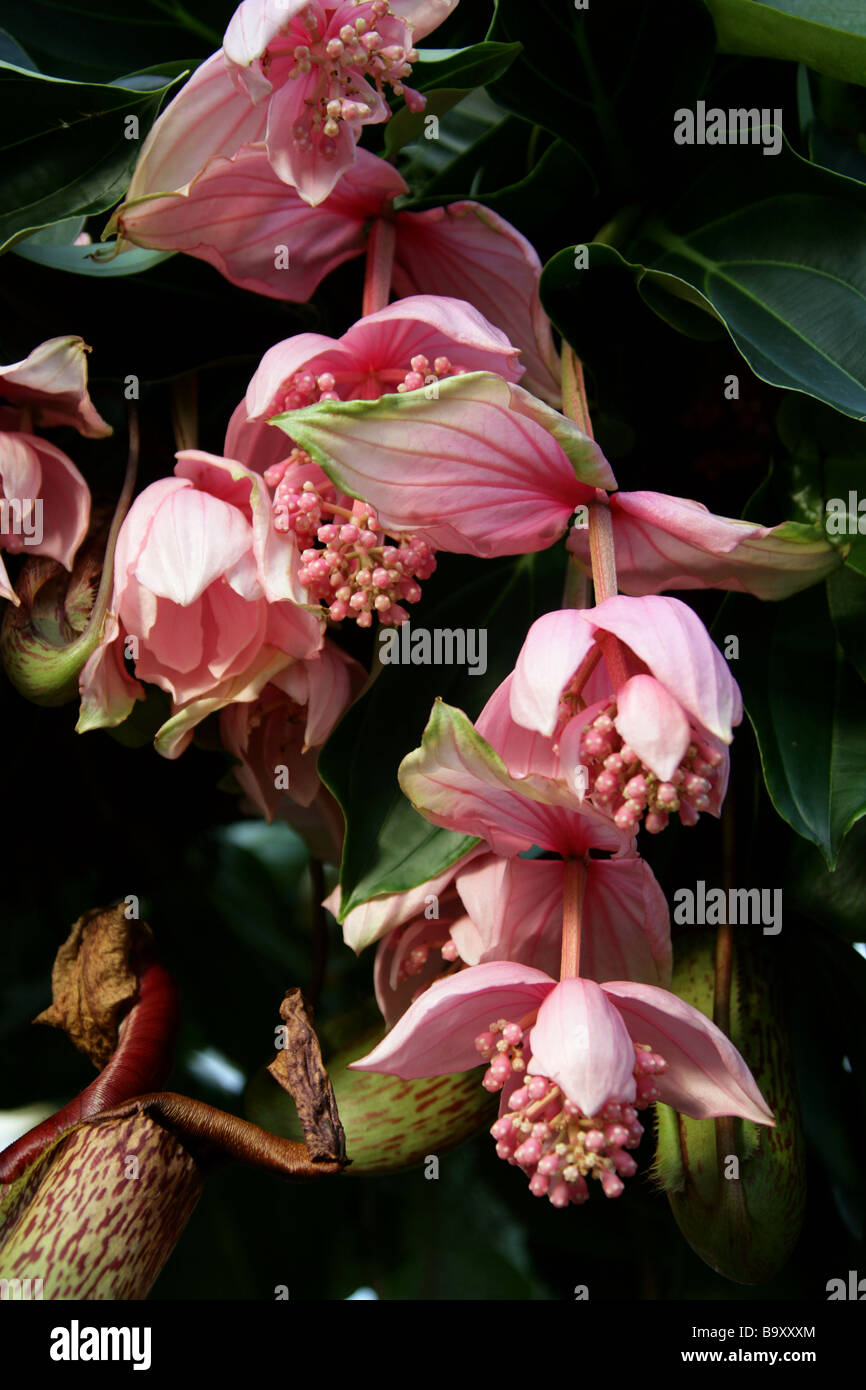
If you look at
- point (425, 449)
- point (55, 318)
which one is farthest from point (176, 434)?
point (425, 449)

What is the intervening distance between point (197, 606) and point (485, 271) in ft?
0.47

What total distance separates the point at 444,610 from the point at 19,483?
141 millimetres

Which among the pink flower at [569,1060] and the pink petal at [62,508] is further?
the pink petal at [62,508]

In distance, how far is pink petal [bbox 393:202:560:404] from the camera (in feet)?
1.26

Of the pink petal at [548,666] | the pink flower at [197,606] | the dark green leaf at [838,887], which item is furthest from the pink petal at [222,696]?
the dark green leaf at [838,887]

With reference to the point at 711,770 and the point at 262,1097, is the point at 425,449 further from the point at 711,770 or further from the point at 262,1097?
the point at 262,1097

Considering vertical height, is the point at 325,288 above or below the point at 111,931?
above

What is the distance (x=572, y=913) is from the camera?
12.9 inches

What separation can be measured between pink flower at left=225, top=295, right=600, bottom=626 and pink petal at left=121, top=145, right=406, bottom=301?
0.15ft

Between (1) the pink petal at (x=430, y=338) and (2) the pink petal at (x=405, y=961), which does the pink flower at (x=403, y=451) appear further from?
(2) the pink petal at (x=405, y=961)

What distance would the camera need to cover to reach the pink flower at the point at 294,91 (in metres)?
0.31

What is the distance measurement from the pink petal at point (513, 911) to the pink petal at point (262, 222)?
15cm

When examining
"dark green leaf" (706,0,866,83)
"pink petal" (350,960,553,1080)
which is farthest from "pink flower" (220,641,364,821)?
"dark green leaf" (706,0,866,83)

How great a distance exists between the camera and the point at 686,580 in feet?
1.10
